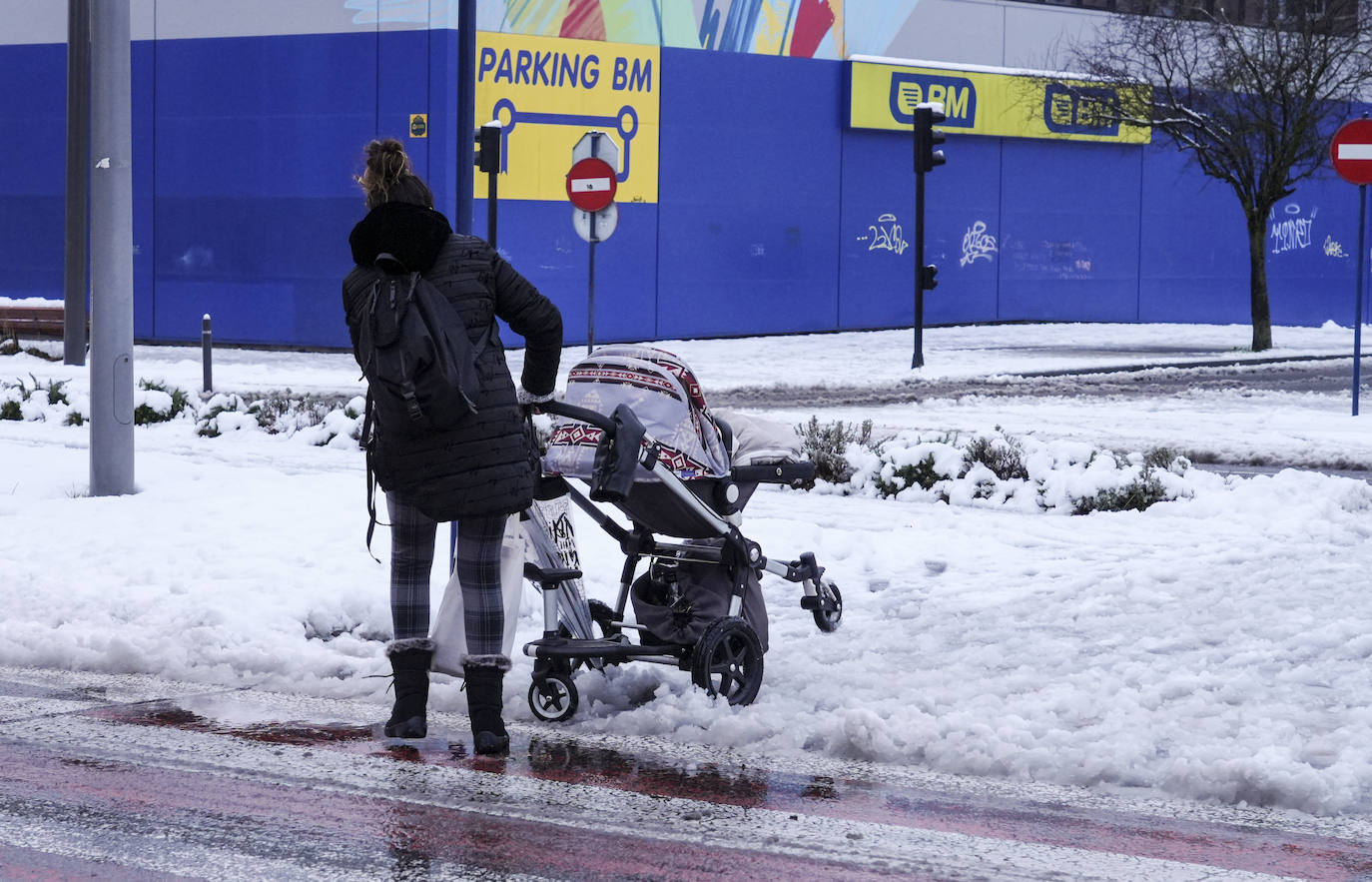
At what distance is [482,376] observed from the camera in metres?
5.37

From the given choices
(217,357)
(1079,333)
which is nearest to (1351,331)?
(1079,333)

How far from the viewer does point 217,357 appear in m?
26.3

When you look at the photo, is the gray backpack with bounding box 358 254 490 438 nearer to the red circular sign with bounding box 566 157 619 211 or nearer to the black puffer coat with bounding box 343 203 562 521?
the black puffer coat with bounding box 343 203 562 521

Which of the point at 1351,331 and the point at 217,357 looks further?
the point at 1351,331

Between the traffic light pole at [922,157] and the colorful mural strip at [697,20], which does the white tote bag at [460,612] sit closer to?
the traffic light pole at [922,157]

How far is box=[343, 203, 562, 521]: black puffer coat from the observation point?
211 inches

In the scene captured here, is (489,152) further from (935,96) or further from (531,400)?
(531,400)

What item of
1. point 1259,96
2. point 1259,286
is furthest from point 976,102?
point 1259,286

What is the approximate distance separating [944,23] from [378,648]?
28260mm

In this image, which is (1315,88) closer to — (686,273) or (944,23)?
(944,23)

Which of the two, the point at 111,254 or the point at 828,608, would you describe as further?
the point at 111,254

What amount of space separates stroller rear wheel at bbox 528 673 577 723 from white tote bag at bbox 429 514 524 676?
0.22 metres

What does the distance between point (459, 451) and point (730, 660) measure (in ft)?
4.06

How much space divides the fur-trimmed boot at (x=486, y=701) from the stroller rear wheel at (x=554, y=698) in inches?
12.5
